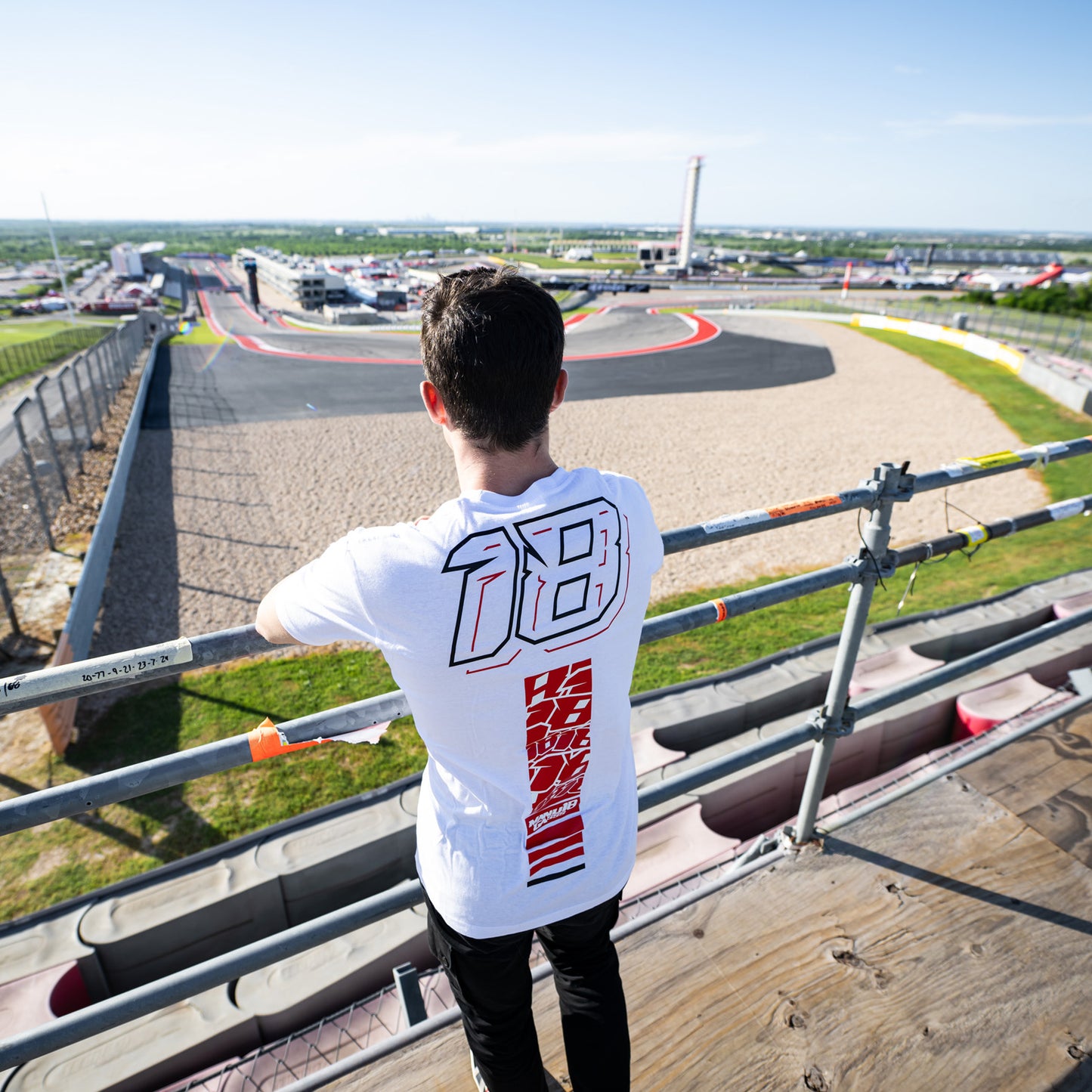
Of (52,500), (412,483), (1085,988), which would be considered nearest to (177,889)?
(1085,988)

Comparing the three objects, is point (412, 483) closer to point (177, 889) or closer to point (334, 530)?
point (334, 530)

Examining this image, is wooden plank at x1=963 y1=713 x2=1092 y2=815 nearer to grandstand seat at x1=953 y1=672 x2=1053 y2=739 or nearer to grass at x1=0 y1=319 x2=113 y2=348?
grandstand seat at x1=953 y1=672 x2=1053 y2=739

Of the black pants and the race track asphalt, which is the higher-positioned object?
the black pants

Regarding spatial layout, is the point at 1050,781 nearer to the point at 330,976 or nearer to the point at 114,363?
the point at 330,976

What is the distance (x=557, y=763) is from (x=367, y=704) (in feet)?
1.65

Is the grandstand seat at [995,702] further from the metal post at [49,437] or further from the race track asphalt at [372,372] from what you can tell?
the race track asphalt at [372,372]

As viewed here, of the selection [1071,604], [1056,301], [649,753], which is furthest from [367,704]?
[1056,301]

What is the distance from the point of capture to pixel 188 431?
17266 millimetres

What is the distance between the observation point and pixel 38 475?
10.3 meters

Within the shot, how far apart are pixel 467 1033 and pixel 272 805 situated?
536 centimetres

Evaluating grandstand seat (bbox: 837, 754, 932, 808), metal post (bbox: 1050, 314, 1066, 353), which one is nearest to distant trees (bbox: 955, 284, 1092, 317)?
metal post (bbox: 1050, 314, 1066, 353)

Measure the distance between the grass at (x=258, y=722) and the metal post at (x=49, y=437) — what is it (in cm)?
539

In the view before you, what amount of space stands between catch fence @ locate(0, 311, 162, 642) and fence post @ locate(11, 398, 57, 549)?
0.01m

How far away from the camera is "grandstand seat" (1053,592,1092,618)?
275 inches
